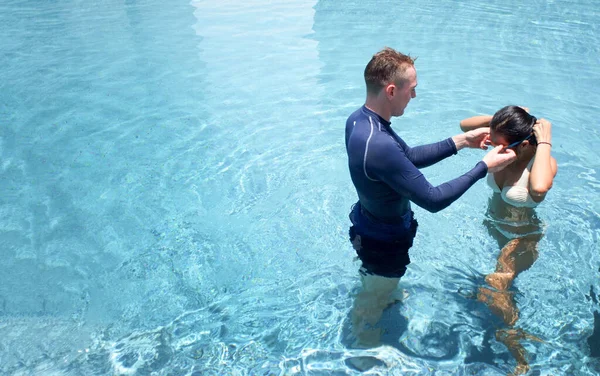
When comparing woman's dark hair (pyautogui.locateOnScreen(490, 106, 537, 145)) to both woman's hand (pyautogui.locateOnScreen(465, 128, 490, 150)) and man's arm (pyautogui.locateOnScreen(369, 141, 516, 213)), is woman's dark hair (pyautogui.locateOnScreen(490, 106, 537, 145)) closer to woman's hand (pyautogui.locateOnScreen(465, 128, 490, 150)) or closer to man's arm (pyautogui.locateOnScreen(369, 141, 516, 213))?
woman's hand (pyautogui.locateOnScreen(465, 128, 490, 150))

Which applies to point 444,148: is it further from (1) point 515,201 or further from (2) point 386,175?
(2) point 386,175

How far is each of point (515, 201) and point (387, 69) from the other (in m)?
1.29

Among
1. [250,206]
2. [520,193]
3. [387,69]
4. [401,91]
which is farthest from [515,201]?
[250,206]

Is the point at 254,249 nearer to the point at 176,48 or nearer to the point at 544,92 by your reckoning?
the point at 544,92

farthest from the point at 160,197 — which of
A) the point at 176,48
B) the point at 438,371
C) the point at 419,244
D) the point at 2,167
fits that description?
the point at 176,48

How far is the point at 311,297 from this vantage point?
3844 mm

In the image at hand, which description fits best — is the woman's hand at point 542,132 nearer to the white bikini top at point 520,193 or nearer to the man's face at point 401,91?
the white bikini top at point 520,193

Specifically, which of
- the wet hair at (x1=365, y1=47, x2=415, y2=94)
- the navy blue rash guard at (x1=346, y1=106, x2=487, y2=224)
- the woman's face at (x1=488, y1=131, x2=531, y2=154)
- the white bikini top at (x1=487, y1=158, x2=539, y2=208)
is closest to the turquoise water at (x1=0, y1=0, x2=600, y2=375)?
the white bikini top at (x1=487, y1=158, x2=539, y2=208)

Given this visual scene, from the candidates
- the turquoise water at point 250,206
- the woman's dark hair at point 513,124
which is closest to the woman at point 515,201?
the woman's dark hair at point 513,124

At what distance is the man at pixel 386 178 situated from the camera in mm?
2660

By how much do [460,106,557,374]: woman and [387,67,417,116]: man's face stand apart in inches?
27.6

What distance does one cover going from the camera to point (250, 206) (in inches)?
195

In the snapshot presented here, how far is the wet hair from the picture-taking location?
271 cm

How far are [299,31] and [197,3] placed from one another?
357 centimetres
